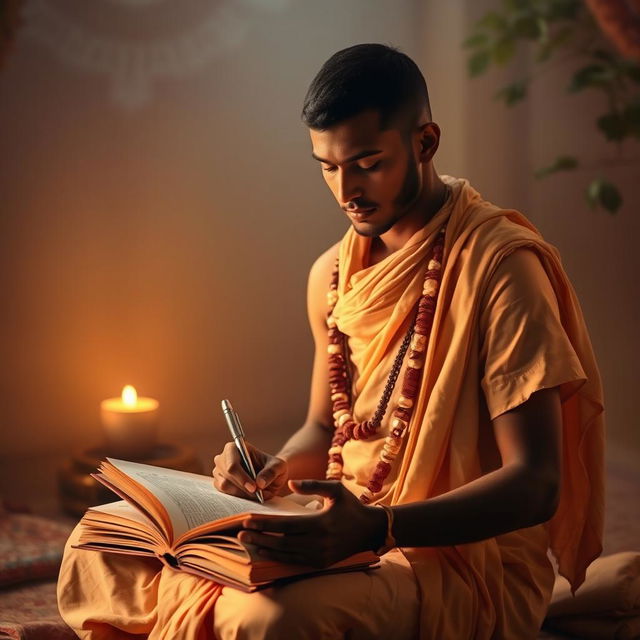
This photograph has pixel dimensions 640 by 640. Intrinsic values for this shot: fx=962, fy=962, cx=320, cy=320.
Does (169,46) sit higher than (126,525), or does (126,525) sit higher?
(169,46)

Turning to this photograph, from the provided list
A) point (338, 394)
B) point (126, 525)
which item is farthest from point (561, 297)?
point (126, 525)

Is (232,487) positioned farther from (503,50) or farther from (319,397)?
(503,50)

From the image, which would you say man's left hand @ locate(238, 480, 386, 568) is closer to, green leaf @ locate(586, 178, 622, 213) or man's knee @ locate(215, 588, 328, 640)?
man's knee @ locate(215, 588, 328, 640)

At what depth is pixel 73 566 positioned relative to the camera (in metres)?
1.80

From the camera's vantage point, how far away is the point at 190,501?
1.60 m

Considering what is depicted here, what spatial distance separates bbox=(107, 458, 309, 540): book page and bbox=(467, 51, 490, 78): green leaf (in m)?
2.27

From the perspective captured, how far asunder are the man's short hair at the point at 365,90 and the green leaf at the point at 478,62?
1.80 meters

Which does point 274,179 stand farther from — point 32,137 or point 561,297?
point 561,297

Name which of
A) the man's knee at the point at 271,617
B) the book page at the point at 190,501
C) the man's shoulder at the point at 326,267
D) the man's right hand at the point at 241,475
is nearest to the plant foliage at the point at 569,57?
the man's shoulder at the point at 326,267

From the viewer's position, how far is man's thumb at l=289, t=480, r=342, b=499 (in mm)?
1392

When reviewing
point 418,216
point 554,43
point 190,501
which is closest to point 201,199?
point 554,43

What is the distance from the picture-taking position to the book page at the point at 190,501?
5.10ft

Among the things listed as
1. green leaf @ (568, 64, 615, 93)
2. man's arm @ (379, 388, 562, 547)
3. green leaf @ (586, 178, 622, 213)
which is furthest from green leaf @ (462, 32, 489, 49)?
man's arm @ (379, 388, 562, 547)

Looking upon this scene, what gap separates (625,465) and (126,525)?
2.49 metres
